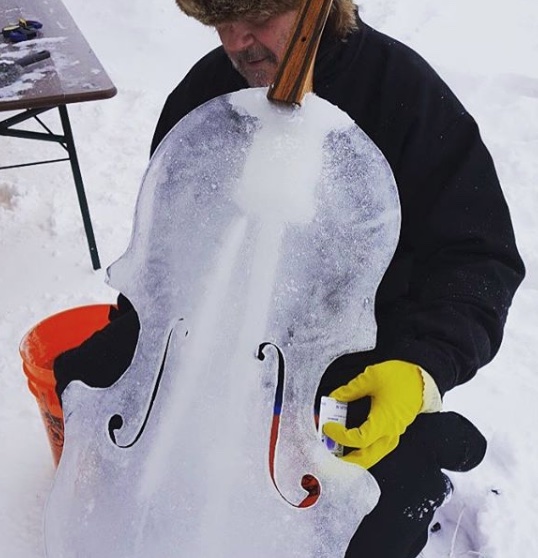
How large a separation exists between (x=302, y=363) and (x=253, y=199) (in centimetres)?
22

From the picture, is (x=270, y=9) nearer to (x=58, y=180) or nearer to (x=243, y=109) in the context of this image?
(x=243, y=109)

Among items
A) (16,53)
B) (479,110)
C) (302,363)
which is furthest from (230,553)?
(479,110)

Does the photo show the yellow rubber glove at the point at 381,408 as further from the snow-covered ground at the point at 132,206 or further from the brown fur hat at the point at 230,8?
the snow-covered ground at the point at 132,206

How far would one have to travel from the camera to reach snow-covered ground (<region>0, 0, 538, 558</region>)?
1.71 metres

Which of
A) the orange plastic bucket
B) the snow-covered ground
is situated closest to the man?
the orange plastic bucket

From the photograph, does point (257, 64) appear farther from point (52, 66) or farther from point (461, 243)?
point (52, 66)

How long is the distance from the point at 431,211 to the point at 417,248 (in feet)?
0.29

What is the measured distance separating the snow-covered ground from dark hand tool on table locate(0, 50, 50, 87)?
723 millimetres

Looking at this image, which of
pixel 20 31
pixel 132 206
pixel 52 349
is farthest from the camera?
pixel 132 206

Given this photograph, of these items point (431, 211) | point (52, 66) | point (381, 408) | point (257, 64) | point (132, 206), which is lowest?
point (132, 206)

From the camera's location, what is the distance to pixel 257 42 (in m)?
1.20

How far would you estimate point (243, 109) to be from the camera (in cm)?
95

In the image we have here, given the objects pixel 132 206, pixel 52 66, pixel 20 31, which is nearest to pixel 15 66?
pixel 52 66

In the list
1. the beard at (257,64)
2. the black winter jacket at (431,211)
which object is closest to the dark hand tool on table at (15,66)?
the beard at (257,64)
